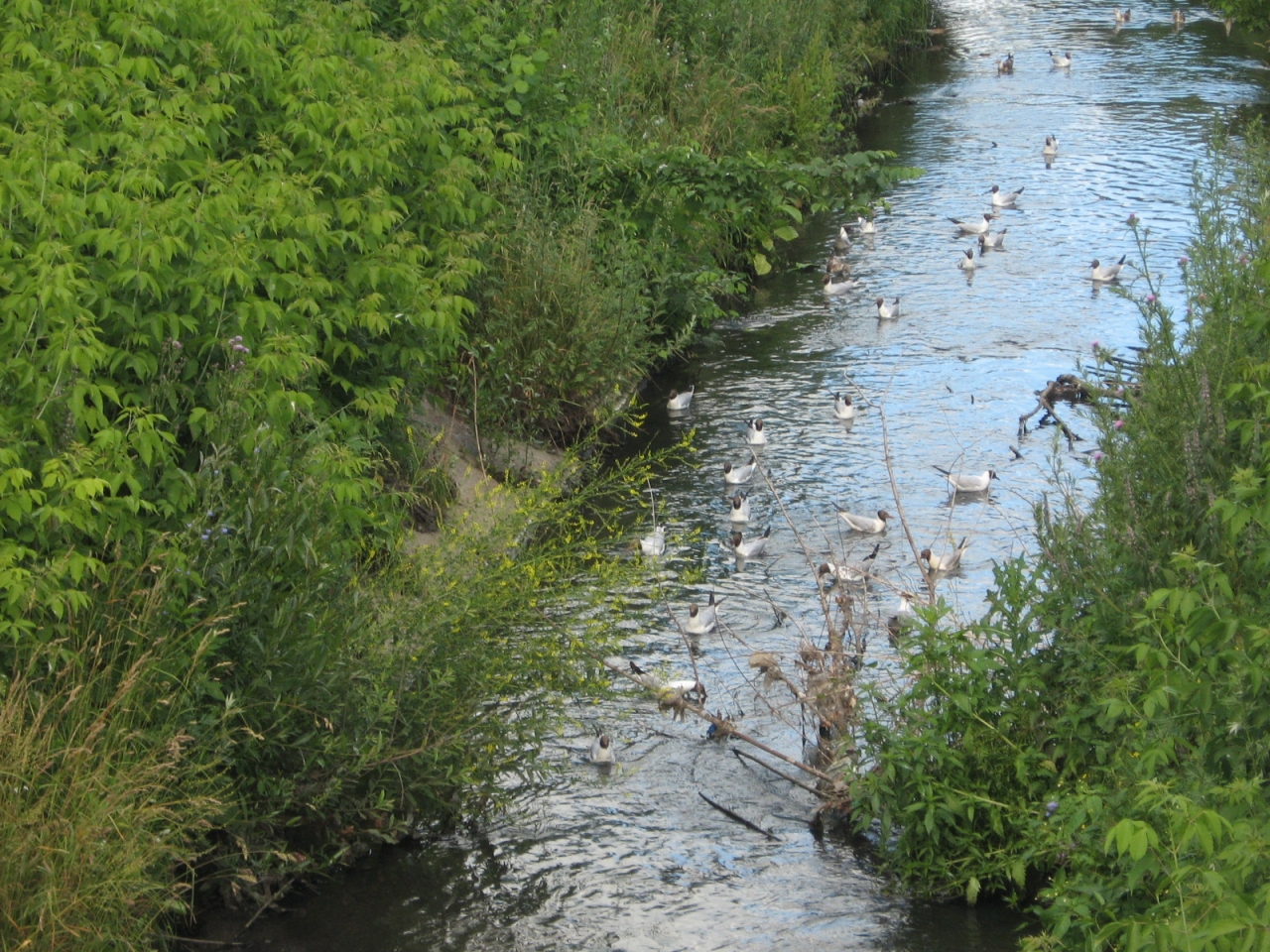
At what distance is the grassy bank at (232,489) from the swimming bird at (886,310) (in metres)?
6.38

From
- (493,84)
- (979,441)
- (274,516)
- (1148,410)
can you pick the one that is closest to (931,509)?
(979,441)

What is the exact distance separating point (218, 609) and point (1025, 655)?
363 centimetres

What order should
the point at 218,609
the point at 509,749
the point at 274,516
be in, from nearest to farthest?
the point at 218,609
the point at 274,516
the point at 509,749

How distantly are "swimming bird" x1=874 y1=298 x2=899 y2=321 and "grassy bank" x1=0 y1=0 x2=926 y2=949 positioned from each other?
638 centimetres

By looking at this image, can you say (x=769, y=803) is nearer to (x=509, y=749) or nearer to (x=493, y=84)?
(x=509, y=749)

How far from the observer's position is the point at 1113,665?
234 inches

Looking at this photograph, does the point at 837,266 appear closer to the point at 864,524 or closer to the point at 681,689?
the point at 864,524

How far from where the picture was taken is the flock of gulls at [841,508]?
840 centimetres

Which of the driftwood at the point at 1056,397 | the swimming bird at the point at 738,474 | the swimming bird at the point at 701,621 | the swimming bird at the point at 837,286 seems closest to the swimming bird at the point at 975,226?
the swimming bird at the point at 837,286

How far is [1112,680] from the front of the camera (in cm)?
543

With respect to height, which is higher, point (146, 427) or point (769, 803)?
point (146, 427)

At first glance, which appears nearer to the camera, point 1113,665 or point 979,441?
point 1113,665

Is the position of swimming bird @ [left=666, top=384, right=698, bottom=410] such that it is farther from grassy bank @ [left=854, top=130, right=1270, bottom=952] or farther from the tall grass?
the tall grass

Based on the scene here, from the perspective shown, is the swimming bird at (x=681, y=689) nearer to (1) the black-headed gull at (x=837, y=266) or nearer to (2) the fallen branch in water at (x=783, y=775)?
(2) the fallen branch in water at (x=783, y=775)
